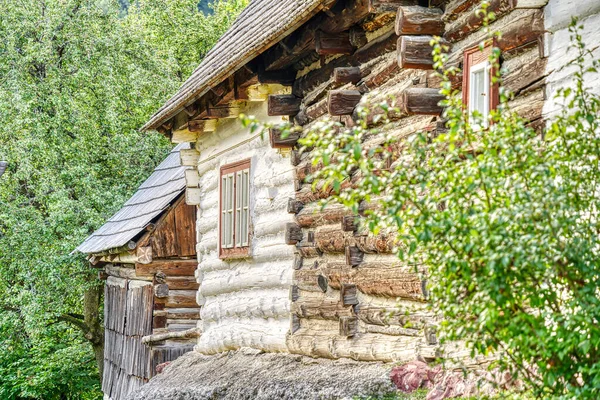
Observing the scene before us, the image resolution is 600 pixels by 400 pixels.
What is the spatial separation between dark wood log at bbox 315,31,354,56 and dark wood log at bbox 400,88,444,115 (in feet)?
5.42

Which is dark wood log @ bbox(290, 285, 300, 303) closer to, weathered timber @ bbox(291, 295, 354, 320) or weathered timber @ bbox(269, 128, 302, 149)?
weathered timber @ bbox(291, 295, 354, 320)

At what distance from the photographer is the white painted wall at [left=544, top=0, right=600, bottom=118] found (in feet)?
18.4

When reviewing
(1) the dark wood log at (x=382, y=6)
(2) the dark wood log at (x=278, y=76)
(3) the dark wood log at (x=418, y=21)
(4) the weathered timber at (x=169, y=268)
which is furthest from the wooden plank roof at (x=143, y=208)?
(3) the dark wood log at (x=418, y=21)

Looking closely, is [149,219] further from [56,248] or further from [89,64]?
[89,64]

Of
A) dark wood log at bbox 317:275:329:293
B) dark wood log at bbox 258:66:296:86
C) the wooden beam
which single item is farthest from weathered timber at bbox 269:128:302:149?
the wooden beam

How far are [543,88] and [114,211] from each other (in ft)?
51.6

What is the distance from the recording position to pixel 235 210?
12.0 m

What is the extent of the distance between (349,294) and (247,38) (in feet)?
11.1

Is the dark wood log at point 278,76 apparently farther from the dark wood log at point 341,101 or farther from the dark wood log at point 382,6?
the dark wood log at point 382,6

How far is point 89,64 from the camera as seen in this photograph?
71.2 feet

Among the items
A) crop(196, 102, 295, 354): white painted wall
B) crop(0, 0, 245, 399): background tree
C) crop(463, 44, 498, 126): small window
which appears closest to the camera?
crop(463, 44, 498, 126): small window

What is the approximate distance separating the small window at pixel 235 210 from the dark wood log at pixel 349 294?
303cm

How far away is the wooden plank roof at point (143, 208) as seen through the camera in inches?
614

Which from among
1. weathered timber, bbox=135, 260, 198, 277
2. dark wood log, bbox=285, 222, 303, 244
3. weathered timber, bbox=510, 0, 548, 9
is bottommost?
weathered timber, bbox=135, 260, 198, 277
